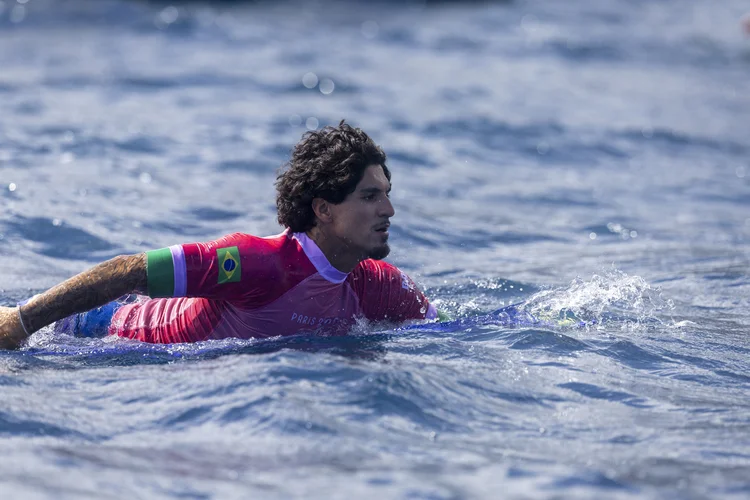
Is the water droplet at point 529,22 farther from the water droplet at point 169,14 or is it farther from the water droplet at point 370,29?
the water droplet at point 169,14

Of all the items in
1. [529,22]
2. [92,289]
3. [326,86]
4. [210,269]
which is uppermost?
[529,22]

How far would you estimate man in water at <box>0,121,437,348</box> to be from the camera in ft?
18.9

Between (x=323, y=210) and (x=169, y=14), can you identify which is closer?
(x=323, y=210)

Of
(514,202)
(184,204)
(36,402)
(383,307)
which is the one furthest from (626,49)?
(36,402)

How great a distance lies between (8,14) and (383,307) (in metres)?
19.9

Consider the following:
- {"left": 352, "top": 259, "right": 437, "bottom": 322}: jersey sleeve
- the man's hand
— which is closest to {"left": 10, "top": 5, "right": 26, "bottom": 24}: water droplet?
the man's hand

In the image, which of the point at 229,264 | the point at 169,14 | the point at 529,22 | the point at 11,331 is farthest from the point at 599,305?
the point at 529,22

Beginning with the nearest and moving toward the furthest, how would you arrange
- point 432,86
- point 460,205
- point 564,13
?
point 460,205, point 432,86, point 564,13

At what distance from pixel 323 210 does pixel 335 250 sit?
0.83ft

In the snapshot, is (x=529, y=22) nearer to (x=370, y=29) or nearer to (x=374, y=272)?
(x=370, y=29)

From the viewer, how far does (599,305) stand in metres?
7.60

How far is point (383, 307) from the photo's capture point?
6.69m

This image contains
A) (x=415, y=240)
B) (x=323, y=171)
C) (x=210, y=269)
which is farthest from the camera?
(x=415, y=240)

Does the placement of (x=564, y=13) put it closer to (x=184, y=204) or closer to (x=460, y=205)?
(x=460, y=205)
